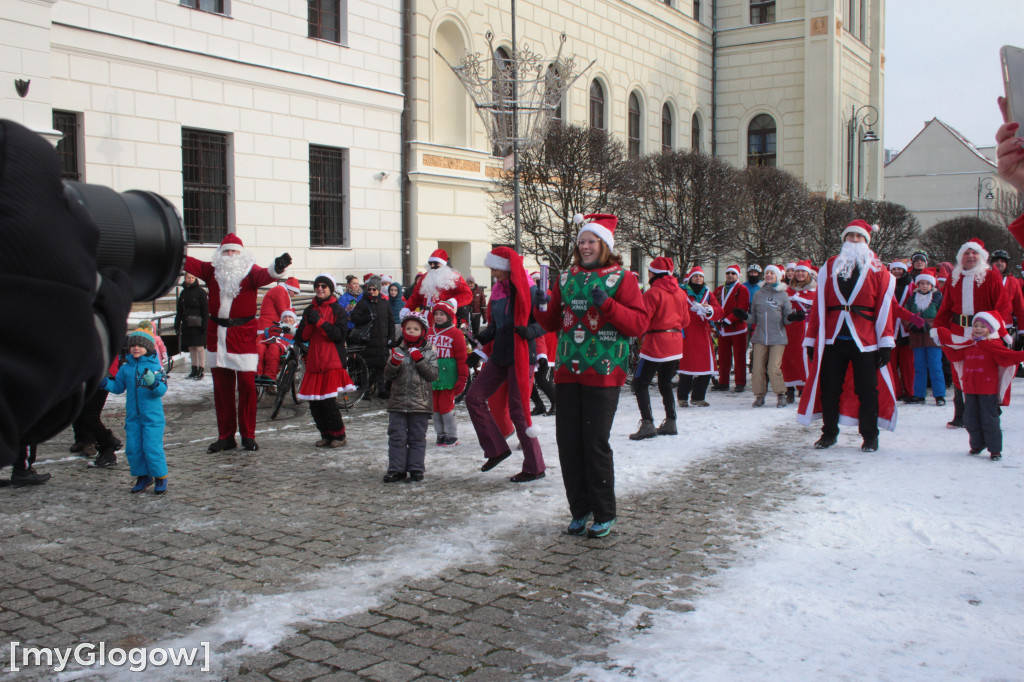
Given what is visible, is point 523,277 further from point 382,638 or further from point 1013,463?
point 1013,463

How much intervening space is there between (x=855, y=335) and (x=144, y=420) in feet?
20.1

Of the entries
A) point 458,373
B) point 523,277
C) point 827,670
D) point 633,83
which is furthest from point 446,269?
point 633,83

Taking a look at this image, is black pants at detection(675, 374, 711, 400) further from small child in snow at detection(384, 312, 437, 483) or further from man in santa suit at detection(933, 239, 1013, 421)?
small child in snow at detection(384, 312, 437, 483)

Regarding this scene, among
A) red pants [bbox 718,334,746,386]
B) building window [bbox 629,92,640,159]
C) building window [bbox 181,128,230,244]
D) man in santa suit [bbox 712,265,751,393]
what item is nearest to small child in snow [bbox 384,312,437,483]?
man in santa suit [bbox 712,265,751,393]

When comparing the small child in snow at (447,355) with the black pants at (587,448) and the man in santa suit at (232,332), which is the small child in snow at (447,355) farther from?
the black pants at (587,448)

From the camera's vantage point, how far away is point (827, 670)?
3443 millimetres

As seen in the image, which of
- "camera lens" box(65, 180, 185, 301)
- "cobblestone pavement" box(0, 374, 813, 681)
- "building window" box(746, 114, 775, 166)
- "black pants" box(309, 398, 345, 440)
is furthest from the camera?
"building window" box(746, 114, 775, 166)

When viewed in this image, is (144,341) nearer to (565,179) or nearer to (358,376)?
(358,376)

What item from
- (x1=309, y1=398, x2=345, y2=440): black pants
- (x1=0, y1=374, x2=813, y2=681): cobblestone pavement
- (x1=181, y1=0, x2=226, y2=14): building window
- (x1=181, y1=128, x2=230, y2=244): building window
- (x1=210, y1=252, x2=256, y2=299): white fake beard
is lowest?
(x1=0, y1=374, x2=813, y2=681): cobblestone pavement

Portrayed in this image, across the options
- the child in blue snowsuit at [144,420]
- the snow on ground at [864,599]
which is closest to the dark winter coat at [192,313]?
the child in blue snowsuit at [144,420]

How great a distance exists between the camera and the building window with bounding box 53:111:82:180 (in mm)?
13555

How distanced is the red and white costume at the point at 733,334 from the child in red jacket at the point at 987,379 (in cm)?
475

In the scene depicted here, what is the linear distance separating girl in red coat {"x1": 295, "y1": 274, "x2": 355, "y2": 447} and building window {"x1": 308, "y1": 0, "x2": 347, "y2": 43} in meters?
10.4

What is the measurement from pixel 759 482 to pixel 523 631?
11.7 ft
